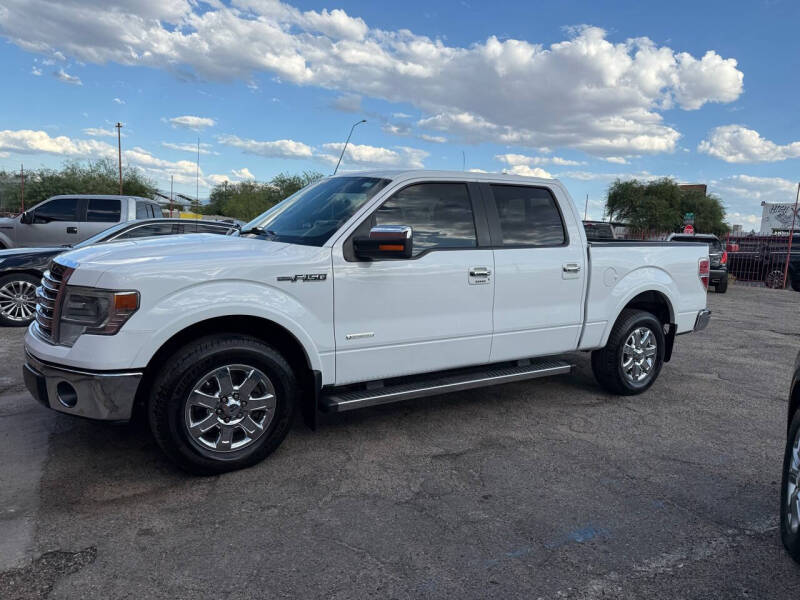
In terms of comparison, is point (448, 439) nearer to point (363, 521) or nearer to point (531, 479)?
point (531, 479)

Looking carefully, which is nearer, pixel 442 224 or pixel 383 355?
pixel 383 355

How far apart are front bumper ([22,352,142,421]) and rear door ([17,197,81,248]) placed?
368 inches

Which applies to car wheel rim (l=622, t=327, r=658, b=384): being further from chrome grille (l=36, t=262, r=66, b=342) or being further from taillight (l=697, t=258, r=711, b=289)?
chrome grille (l=36, t=262, r=66, b=342)

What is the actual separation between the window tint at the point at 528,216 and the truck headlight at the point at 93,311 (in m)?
2.84

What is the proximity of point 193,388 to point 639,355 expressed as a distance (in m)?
4.18

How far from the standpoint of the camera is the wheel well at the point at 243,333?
3.60 metres

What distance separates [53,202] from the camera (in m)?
11.8

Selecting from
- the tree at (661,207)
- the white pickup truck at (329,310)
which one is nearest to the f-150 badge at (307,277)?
the white pickup truck at (329,310)

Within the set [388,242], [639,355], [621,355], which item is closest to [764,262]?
[639,355]

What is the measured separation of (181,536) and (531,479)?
2.13 meters

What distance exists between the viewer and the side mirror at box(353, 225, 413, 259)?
3705 mm

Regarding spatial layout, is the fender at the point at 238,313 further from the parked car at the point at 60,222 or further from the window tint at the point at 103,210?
the window tint at the point at 103,210

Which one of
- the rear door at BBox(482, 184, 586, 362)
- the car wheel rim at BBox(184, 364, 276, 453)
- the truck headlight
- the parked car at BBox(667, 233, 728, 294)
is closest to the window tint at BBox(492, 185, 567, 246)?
the rear door at BBox(482, 184, 586, 362)

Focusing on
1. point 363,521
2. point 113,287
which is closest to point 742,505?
point 363,521
